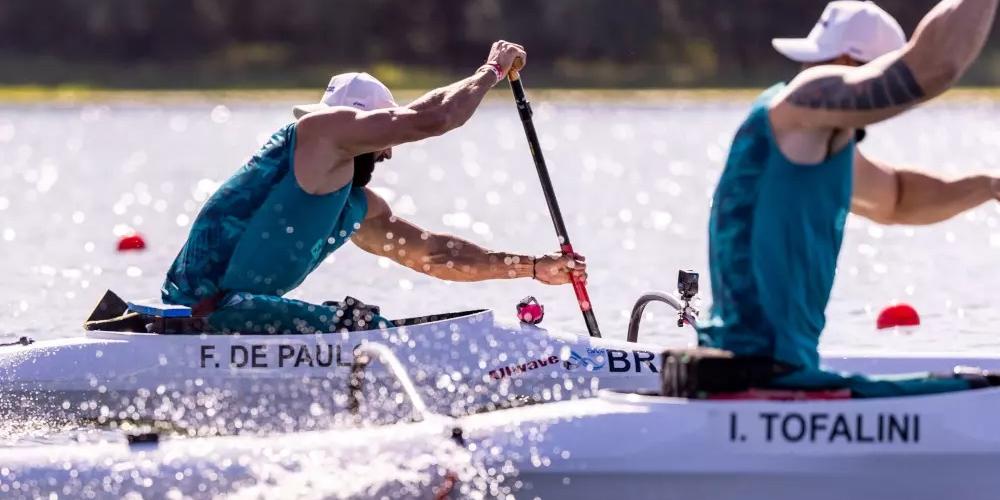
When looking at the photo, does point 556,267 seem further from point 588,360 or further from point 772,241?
point 772,241

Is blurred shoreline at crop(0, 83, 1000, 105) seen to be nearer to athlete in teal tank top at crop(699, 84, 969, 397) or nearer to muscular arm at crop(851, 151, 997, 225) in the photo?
muscular arm at crop(851, 151, 997, 225)

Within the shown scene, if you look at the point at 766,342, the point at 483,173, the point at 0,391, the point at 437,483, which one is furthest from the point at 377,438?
the point at 483,173

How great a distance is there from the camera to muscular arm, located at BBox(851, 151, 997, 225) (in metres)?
7.87

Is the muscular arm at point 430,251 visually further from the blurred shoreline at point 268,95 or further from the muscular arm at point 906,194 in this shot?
the blurred shoreline at point 268,95

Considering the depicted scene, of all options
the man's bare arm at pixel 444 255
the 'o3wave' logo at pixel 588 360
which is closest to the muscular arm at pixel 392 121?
the man's bare arm at pixel 444 255

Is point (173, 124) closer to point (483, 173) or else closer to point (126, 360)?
point (483, 173)

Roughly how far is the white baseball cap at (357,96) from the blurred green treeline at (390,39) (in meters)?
62.9

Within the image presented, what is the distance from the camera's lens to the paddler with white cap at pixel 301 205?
398 inches

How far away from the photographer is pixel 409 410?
1056 cm

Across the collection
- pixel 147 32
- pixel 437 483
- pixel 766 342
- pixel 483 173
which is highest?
pixel 147 32

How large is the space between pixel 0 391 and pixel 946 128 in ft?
135

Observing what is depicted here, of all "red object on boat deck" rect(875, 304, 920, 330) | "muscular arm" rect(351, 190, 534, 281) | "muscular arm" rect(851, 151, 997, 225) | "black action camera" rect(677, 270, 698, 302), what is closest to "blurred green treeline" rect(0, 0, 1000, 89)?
"red object on boat deck" rect(875, 304, 920, 330)

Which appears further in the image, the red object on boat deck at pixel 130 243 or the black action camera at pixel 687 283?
the red object on boat deck at pixel 130 243

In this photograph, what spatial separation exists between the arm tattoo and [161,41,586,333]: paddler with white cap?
319cm
